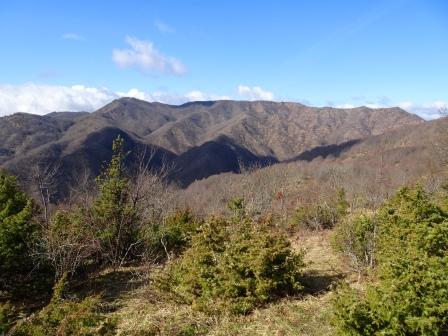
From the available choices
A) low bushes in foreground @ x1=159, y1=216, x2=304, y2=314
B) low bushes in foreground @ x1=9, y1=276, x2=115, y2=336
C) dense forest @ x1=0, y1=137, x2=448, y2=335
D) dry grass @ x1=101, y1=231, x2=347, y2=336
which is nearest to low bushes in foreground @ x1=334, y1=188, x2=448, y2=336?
dense forest @ x1=0, y1=137, x2=448, y2=335

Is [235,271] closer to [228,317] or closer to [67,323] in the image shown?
[228,317]

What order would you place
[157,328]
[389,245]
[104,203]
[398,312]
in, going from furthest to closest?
[104,203], [389,245], [157,328], [398,312]

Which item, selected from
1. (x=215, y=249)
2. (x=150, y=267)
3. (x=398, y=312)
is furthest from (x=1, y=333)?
(x=398, y=312)

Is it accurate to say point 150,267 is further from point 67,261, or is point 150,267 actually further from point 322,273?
point 322,273

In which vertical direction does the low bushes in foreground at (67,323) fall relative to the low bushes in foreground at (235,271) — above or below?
below

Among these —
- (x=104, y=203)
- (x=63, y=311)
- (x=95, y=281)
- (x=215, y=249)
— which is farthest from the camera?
(x=104, y=203)

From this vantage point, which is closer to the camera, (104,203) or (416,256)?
(416,256)

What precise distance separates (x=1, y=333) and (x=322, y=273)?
7709 mm

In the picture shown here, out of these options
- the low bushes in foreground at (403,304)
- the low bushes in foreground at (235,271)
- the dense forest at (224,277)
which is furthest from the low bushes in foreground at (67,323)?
the low bushes in foreground at (403,304)

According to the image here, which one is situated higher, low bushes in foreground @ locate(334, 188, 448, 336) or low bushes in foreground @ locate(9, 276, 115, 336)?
low bushes in foreground @ locate(334, 188, 448, 336)

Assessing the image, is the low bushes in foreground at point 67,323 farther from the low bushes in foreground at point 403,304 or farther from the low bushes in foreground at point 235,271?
the low bushes in foreground at point 403,304

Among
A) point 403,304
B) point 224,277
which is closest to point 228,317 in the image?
point 224,277

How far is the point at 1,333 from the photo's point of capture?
707 cm

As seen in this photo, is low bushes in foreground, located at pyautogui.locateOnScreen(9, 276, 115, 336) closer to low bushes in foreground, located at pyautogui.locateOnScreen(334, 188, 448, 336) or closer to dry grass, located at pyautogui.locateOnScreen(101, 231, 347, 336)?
dry grass, located at pyautogui.locateOnScreen(101, 231, 347, 336)
